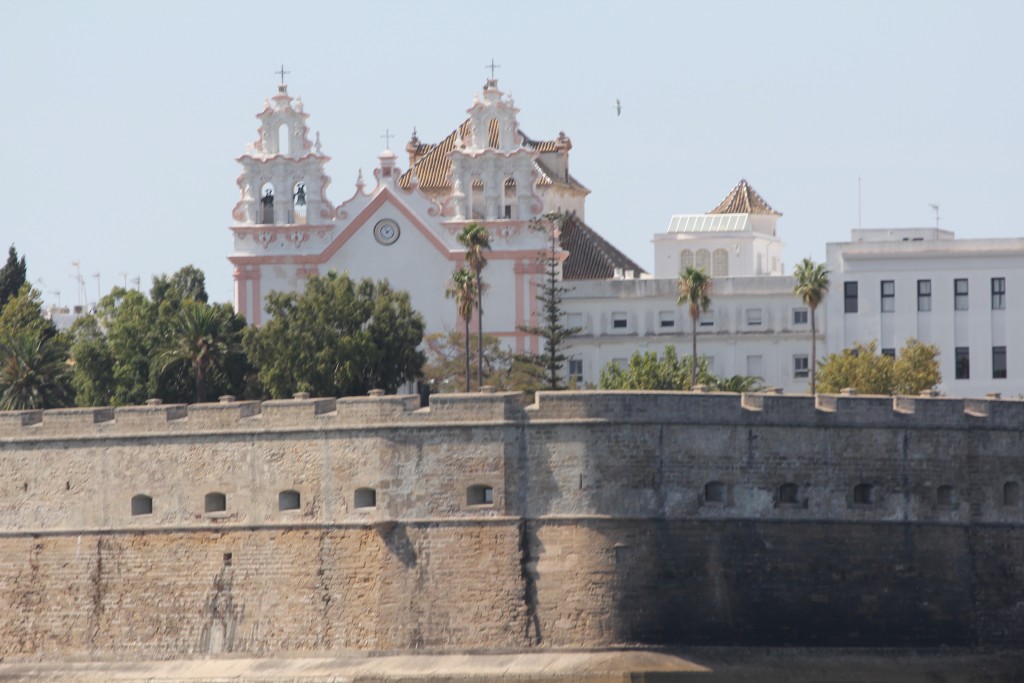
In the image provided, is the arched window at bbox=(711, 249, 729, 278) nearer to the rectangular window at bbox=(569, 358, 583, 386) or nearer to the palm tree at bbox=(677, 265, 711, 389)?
the rectangular window at bbox=(569, 358, 583, 386)

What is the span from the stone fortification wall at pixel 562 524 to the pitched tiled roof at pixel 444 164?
47.2m

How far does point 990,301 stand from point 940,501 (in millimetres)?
38299

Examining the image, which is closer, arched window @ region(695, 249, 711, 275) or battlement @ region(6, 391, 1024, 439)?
battlement @ region(6, 391, 1024, 439)

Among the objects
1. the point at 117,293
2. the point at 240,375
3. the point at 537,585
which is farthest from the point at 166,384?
the point at 537,585

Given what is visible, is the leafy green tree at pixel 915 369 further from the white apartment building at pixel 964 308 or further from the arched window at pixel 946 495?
the arched window at pixel 946 495

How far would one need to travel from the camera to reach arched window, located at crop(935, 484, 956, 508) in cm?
6850

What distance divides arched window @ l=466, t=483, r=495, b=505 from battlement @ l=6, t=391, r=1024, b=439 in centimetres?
137

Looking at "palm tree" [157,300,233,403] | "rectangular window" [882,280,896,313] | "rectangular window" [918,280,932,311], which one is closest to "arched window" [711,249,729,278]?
"rectangular window" [882,280,896,313]

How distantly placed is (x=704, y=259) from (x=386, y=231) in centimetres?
1678

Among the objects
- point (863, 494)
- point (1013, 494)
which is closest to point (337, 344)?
point (863, 494)

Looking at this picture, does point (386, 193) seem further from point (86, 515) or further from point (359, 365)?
point (86, 515)

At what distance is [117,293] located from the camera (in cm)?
10375

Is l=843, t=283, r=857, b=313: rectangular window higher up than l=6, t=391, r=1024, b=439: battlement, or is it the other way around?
l=843, t=283, r=857, b=313: rectangular window

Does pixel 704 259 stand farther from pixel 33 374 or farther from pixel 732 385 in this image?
pixel 33 374
